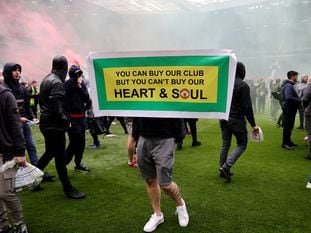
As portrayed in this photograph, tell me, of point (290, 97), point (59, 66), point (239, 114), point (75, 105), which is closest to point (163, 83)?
point (59, 66)

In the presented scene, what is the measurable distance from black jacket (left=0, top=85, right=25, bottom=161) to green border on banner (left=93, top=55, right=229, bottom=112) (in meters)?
0.78

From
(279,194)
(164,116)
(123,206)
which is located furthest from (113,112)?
(279,194)

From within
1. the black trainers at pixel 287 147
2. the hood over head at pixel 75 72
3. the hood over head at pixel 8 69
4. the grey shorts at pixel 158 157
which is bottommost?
the black trainers at pixel 287 147

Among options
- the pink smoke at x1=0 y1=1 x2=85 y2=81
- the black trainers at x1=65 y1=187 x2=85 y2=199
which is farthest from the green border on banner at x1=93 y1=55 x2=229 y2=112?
the pink smoke at x1=0 y1=1 x2=85 y2=81

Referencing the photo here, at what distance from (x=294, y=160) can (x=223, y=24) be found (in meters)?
30.2

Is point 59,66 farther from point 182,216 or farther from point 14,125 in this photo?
point 182,216

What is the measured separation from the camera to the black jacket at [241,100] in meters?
4.51

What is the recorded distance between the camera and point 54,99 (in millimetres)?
4016

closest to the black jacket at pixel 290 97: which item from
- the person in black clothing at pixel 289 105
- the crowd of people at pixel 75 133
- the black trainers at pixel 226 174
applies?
the person in black clothing at pixel 289 105

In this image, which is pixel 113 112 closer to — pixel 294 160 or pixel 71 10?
pixel 294 160

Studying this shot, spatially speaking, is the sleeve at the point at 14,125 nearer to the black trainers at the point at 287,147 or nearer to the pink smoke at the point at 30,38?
the black trainers at the point at 287,147

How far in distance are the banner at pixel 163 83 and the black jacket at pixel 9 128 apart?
2.40ft

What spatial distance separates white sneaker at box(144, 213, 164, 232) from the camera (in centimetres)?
334

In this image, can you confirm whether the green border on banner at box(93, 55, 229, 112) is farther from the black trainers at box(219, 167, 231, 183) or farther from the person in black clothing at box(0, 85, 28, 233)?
the black trainers at box(219, 167, 231, 183)
